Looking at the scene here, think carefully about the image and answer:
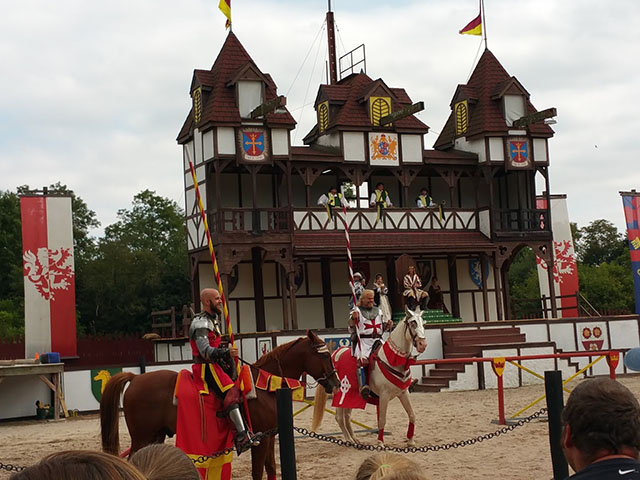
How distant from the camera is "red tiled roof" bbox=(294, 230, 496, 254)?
2854 centimetres

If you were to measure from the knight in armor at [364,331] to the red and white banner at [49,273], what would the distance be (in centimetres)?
1145

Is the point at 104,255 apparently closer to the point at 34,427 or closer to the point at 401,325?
the point at 34,427

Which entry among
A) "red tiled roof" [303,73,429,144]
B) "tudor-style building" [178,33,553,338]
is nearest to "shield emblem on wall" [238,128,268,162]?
"tudor-style building" [178,33,553,338]

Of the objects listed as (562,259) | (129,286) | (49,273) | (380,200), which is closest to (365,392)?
(49,273)

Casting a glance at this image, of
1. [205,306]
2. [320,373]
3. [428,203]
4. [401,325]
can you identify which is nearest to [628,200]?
[428,203]

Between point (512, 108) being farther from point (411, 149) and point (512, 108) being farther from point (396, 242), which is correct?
point (396, 242)

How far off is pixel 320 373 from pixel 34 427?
1097cm

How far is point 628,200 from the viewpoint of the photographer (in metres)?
29.4

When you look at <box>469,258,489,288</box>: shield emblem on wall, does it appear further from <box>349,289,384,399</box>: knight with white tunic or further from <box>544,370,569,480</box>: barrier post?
<box>544,370,569,480</box>: barrier post

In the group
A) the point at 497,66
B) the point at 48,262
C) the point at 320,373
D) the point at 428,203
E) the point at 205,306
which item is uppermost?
the point at 497,66

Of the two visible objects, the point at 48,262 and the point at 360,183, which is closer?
the point at 48,262

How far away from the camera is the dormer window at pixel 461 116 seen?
32688mm

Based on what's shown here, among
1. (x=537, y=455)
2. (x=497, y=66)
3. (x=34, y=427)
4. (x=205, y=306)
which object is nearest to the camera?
(x=205, y=306)

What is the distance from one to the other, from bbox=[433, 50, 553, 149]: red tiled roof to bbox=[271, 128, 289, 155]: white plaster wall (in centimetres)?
759
